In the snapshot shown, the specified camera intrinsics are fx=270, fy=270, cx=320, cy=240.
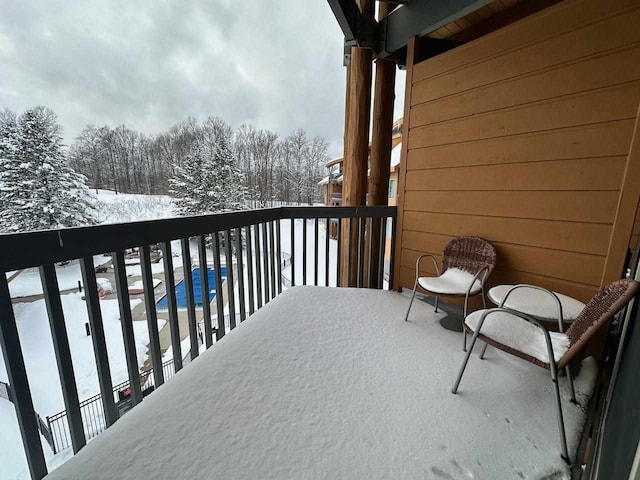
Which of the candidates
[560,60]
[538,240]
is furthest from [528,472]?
[560,60]

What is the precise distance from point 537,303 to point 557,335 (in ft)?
0.92

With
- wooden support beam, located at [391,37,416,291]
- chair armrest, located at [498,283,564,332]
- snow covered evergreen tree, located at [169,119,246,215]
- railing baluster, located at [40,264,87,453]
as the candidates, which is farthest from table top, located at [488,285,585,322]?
snow covered evergreen tree, located at [169,119,246,215]

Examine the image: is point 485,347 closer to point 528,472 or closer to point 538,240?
point 528,472

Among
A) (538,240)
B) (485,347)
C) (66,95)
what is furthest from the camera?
(66,95)

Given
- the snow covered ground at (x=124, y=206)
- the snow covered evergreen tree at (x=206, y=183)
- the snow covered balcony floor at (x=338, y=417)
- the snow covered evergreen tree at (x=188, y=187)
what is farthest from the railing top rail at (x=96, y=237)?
the snow covered evergreen tree at (x=188, y=187)

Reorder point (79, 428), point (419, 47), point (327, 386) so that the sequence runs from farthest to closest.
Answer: point (419, 47) < point (327, 386) < point (79, 428)

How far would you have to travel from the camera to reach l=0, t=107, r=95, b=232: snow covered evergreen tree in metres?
7.50

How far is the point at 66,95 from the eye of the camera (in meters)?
10.8

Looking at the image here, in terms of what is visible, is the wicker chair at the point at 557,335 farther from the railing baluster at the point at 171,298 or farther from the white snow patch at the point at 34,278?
the white snow patch at the point at 34,278

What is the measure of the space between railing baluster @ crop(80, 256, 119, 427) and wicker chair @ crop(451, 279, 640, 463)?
5.56 feet

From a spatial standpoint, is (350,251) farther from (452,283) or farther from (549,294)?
(549,294)

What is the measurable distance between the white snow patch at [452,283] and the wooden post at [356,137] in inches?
41.9

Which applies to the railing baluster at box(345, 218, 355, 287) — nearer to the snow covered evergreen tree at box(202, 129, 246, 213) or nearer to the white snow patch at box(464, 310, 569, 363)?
the white snow patch at box(464, 310, 569, 363)

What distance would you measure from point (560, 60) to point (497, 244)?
1.33m
